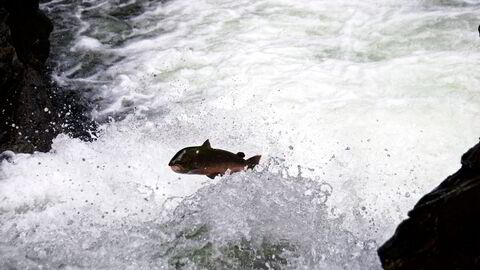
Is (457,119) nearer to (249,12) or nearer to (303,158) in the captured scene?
(303,158)

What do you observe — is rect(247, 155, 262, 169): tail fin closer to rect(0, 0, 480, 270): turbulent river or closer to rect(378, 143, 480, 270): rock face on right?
rect(0, 0, 480, 270): turbulent river

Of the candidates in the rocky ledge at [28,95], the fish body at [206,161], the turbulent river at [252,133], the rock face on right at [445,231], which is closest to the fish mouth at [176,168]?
the fish body at [206,161]

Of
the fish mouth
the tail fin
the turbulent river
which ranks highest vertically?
the fish mouth

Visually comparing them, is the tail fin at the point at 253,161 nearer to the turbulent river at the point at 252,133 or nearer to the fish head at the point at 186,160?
the turbulent river at the point at 252,133

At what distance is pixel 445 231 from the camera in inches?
62.0

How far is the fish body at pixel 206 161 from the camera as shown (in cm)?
313

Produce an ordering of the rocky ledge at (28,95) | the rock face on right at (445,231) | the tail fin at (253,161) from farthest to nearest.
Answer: the rocky ledge at (28,95) → the tail fin at (253,161) → the rock face on right at (445,231)

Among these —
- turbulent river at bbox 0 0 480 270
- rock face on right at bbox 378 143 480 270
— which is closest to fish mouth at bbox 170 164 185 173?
turbulent river at bbox 0 0 480 270

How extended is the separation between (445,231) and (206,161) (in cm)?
186

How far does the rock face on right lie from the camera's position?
1.54 meters

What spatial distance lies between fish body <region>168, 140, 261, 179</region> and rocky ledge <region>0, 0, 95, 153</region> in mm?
1897

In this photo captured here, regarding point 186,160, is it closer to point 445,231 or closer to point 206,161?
point 206,161

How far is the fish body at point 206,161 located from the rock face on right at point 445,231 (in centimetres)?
160

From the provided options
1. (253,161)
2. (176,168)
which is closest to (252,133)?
(253,161)
